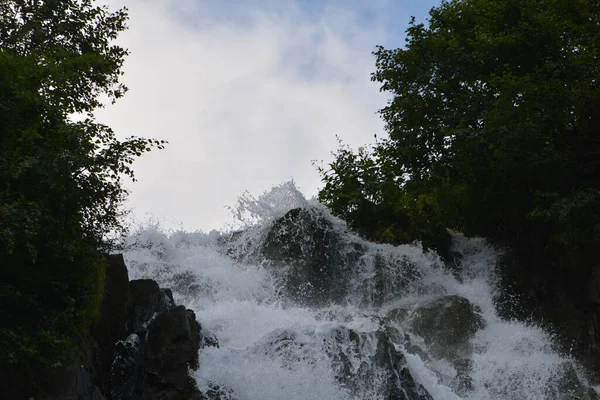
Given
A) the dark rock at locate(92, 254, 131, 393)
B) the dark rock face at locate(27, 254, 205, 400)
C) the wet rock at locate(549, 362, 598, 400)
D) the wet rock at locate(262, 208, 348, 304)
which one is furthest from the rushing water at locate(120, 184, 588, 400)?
the dark rock at locate(92, 254, 131, 393)

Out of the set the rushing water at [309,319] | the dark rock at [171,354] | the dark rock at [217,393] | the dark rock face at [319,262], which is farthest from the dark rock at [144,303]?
the dark rock face at [319,262]

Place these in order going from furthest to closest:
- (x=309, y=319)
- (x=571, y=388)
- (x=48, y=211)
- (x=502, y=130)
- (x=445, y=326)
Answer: (x=502, y=130) → (x=445, y=326) → (x=309, y=319) → (x=571, y=388) → (x=48, y=211)

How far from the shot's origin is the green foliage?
1811 cm

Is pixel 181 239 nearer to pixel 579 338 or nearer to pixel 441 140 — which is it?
pixel 441 140

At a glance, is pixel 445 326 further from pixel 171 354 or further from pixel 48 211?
pixel 48 211

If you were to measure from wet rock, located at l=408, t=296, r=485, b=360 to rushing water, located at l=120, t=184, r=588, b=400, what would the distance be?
0.19 m

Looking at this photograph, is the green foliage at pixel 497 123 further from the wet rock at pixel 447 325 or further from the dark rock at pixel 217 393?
the dark rock at pixel 217 393

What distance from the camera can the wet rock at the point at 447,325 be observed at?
50.5 ft

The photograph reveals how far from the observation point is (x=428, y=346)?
15352 millimetres

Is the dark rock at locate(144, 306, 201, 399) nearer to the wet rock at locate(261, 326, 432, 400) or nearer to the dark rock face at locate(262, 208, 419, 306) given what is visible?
the wet rock at locate(261, 326, 432, 400)

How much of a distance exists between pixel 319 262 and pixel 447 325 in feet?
14.7

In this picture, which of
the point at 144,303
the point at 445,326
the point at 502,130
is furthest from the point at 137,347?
the point at 502,130

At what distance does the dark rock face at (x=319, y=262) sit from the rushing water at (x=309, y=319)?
5.0 inches

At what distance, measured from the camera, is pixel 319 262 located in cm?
1908
